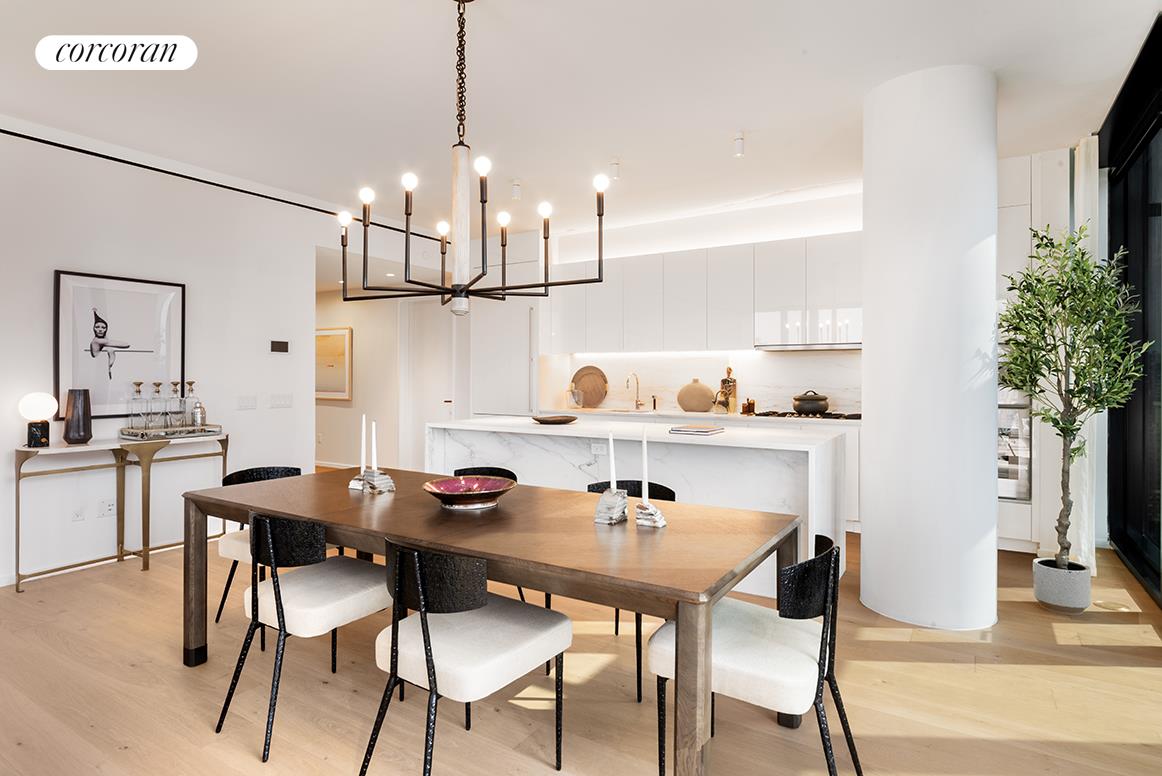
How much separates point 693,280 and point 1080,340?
3067 mm

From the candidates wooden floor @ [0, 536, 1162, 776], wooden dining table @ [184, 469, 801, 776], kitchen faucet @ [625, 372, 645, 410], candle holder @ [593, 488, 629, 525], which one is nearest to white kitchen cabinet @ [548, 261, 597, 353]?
kitchen faucet @ [625, 372, 645, 410]

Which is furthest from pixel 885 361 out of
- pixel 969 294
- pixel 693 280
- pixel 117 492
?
pixel 117 492

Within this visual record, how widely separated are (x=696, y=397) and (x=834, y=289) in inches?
59.4

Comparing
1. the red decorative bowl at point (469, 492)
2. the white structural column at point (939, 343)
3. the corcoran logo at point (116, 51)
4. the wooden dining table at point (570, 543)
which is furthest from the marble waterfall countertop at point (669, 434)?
the corcoran logo at point (116, 51)

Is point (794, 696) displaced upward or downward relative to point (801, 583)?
downward

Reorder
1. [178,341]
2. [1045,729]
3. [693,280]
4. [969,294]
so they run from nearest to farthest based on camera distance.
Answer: [1045,729] < [969,294] < [178,341] < [693,280]

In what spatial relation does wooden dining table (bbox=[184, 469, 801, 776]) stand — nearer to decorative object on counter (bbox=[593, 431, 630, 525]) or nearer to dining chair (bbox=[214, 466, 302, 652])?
decorative object on counter (bbox=[593, 431, 630, 525])

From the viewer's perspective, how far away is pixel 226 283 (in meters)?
4.80

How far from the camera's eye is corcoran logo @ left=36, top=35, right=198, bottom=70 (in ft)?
9.50

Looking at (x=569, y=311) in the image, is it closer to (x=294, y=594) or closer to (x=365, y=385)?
(x=365, y=385)

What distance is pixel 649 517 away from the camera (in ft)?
7.15

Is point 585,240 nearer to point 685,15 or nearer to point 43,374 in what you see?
point 685,15

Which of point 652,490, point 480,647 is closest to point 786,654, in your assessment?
point 480,647

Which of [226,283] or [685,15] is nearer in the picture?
[685,15]
